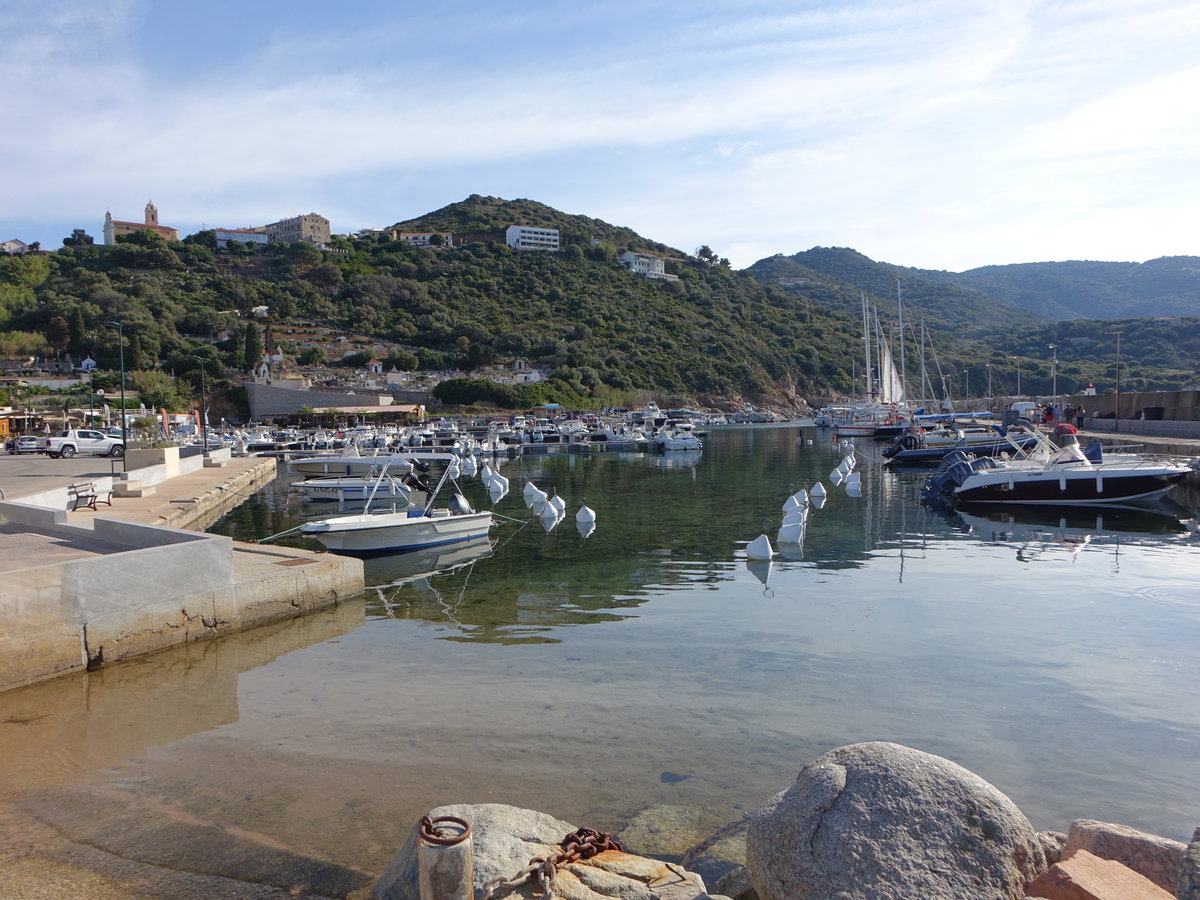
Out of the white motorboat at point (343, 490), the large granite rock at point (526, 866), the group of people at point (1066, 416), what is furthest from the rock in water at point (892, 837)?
the group of people at point (1066, 416)

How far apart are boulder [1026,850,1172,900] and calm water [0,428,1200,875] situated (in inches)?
113

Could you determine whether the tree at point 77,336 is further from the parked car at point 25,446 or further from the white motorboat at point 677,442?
the white motorboat at point 677,442

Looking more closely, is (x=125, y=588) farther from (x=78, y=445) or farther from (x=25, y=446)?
(x=25, y=446)

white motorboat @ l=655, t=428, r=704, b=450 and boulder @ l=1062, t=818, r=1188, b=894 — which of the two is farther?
white motorboat @ l=655, t=428, r=704, b=450

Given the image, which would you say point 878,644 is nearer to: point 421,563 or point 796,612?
point 796,612

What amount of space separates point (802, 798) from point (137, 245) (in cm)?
14250

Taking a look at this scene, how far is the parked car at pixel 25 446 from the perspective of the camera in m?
39.8

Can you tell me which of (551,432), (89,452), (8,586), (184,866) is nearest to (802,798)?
(184,866)

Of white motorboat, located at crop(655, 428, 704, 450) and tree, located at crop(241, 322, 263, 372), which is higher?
tree, located at crop(241, 322, 263, 372)

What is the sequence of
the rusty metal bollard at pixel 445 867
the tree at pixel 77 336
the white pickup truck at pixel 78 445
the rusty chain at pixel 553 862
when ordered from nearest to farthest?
the rusty metal bollard at pixel 445 867 < the rusty chain at pixel 553 862 < the white pickup truck at pixel 78 445 < the tree at pixel 77 336

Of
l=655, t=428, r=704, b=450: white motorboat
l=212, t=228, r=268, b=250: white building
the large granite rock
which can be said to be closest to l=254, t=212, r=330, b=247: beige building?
l=212, t=228, r=268, b=250: white building

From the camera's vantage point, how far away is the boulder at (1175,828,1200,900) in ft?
10.4

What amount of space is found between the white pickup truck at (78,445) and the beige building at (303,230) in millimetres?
118353

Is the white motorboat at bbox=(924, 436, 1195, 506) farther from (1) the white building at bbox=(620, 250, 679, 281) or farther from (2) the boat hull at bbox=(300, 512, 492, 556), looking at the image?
(1) the white building at bbox=(620, 250, 679, 281)
